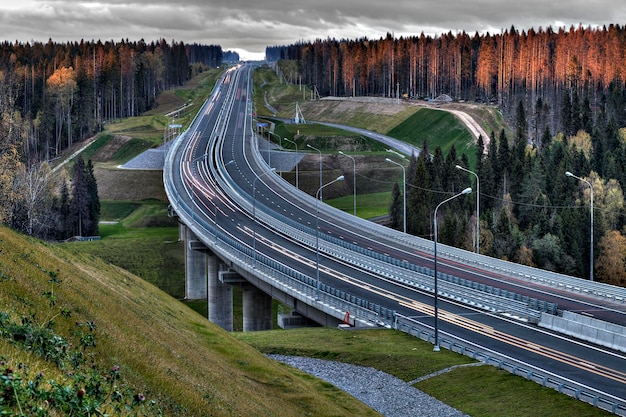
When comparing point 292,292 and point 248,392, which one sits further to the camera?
point 292,292

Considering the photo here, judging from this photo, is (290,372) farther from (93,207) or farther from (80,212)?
(93,207)

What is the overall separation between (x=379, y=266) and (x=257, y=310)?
41.9 feet

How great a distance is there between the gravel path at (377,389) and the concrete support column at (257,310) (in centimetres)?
2840

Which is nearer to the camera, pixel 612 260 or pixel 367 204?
pixel 612 260

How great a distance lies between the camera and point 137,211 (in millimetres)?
139250

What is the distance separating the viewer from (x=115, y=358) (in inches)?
925

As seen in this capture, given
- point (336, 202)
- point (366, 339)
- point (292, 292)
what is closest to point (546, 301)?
point (366, 339)

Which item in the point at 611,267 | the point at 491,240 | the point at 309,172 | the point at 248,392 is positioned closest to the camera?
the point at 248,392

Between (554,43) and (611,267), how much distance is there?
11835 cm

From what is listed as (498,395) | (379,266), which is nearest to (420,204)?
(379,266)

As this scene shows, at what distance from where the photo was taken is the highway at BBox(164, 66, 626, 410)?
158 feet

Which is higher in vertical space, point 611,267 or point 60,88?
point 60,88

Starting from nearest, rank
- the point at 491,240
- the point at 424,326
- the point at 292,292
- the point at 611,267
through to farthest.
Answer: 1. the point at 424,326
2. the point at 292,292
3. the point at 611,267
4. the point at 491,240

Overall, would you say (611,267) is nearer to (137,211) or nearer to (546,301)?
(546,301)
